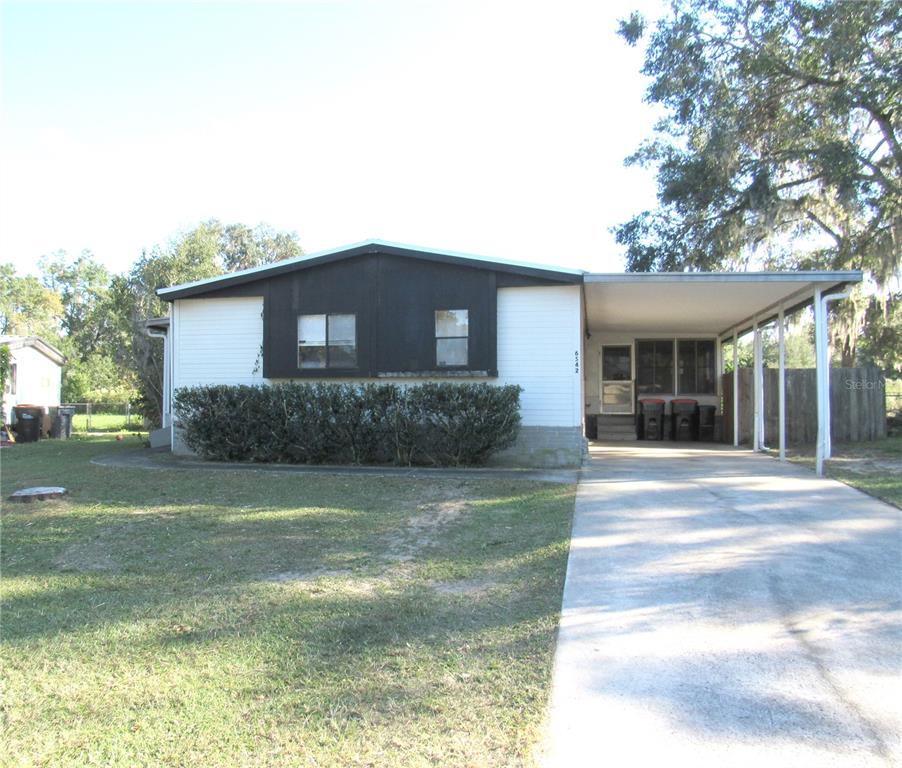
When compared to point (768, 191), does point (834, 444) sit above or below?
below

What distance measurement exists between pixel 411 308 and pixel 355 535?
19.3ft

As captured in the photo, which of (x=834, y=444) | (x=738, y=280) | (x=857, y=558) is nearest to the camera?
(x=857, y=558)

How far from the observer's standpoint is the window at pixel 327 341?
38.7ft

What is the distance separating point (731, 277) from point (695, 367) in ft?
29.4

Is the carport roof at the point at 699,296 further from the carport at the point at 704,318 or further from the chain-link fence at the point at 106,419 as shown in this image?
the chain-link fence at the point at 106,419

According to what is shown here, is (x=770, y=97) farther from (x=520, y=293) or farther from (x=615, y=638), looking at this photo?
(x=615, y=638)

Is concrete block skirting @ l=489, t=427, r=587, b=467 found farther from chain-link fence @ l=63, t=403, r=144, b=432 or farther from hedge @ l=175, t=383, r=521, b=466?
chain-link fence @ l=63, t=403, r=144, b=432

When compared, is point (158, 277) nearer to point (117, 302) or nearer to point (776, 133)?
point (117, 302)

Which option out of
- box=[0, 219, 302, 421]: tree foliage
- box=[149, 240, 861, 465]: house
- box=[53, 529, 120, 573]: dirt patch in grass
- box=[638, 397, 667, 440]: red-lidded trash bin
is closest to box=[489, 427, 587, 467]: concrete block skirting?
box=[149, 240, 861, 465]: house

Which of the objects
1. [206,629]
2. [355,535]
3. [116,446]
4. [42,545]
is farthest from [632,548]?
[116,446]

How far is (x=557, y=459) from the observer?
11008 mm

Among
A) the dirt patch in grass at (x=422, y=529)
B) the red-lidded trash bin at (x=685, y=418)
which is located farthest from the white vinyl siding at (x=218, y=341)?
the red-lidded trash bin at (x=685, y=418)

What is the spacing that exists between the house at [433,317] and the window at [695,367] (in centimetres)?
483
